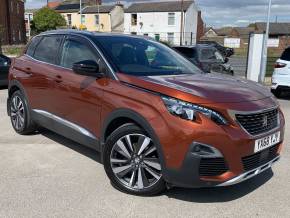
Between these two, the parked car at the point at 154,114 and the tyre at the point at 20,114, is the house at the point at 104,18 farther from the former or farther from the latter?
the parked car at the point at 154,114

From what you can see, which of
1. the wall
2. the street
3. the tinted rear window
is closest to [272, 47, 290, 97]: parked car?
the tinted rear window

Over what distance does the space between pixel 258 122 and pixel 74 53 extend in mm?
2558

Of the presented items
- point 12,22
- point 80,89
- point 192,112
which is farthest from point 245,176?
point 12,22

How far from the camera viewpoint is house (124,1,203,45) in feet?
190

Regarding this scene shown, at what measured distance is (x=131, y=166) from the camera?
424cm

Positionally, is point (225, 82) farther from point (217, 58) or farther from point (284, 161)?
point (217, 58)

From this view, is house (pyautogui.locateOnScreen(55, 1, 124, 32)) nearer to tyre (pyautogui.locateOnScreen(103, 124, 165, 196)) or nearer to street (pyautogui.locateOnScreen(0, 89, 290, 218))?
street (pyautogui.locateOnScreen(0, 89, 290, 218))

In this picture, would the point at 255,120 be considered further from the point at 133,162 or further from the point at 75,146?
the point at 75,146

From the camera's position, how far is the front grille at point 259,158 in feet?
12.7

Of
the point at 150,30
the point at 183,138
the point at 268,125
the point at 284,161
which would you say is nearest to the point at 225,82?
the point at 268,125

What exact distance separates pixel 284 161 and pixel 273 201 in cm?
149

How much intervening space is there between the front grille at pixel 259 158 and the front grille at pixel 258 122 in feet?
0.74

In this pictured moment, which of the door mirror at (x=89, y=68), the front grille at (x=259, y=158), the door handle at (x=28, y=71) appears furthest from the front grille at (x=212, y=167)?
the door handle at (x=28, y=71)

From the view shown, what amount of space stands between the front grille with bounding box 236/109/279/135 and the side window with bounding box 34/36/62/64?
117 inches
